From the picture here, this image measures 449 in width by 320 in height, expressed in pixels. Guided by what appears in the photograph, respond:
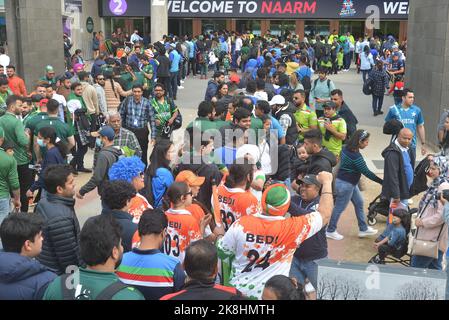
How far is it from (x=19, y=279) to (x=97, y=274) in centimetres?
60

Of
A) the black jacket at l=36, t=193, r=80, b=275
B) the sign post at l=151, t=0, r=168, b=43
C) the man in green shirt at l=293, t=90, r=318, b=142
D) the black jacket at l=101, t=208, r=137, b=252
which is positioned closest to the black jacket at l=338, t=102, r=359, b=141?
the man in green shirt at l=293, t=90, r=318, b=142

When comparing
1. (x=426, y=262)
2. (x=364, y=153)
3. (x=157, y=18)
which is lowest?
(x=364, y=153)

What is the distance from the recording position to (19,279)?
349cm

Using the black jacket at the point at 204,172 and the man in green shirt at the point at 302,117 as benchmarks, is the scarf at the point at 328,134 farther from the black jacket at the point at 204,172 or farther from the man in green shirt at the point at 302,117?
the black jacket at the point at 204,172

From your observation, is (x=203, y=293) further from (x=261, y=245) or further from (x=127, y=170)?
(x=127, y=170)

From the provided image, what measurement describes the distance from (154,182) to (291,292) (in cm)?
299

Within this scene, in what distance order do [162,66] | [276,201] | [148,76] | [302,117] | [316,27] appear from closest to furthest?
[276,201] < [302,117] < [148,76] < [162,66] < [316,27]

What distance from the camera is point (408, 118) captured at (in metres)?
9.17

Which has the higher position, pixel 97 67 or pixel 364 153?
pixel 97 67

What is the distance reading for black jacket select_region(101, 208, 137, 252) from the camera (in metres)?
4.39

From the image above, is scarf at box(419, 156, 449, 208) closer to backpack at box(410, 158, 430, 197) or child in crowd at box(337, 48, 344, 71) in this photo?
backpack at box(410, 158, 430, 197)

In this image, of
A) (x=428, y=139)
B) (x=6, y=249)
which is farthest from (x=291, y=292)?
(x=428, y=139)

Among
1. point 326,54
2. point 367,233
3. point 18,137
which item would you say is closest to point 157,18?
point 326,54
